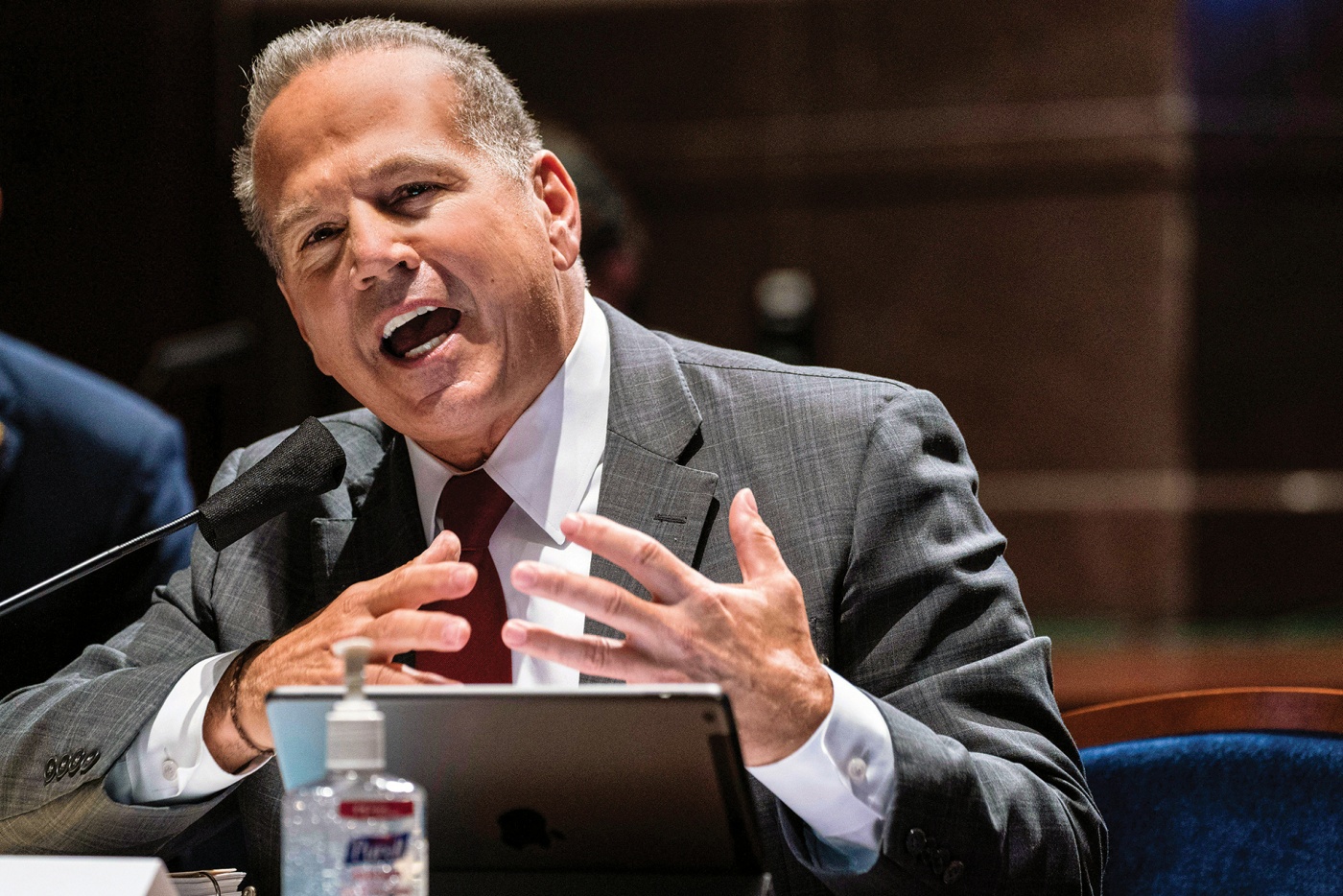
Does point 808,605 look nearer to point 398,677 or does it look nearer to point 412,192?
point 398,677

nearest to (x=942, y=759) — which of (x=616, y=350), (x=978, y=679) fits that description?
(x=978, y=679)

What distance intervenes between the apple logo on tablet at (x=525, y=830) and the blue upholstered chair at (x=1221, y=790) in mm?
720

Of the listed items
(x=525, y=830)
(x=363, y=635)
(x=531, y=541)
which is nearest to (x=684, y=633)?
(x=525, y=830)

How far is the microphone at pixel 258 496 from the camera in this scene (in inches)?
48.2

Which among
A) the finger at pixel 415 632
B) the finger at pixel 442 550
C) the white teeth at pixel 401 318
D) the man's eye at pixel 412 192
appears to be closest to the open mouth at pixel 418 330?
the white teeth at pixel 401 318

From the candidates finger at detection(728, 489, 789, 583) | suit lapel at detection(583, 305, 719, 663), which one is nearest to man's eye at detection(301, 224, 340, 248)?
suit lapel at detection(583, 305, 719, 663)

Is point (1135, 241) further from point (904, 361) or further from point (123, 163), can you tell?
point (123, 163)

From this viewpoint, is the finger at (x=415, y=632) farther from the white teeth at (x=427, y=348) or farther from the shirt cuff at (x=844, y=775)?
the white teeth at (x=427, y=348)

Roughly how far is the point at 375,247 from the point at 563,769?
0.74 m

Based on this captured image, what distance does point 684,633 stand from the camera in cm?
101

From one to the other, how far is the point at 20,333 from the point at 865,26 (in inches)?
118

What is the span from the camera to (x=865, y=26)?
15.6ft

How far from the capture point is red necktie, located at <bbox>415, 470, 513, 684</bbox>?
1403mm

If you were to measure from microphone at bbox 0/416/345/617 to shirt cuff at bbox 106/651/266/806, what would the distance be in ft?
0.49
